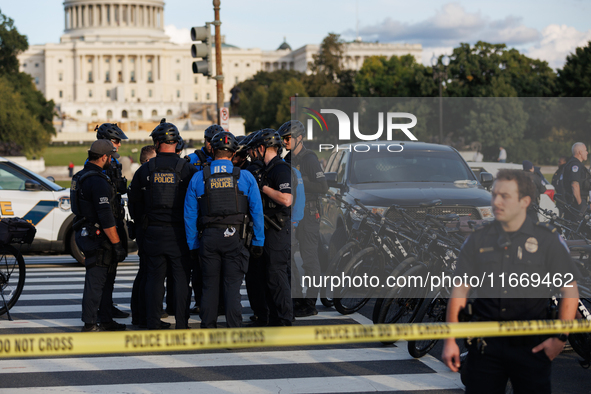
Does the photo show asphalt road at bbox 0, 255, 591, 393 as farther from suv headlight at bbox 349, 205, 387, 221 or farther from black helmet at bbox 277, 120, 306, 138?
black helmet at bbox 277, 120, 306, 138

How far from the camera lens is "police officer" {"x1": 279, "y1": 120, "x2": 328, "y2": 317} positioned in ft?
24.2

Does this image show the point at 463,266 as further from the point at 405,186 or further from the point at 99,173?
the point at 405,186

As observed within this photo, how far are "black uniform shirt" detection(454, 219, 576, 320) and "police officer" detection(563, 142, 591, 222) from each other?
484 centimetres

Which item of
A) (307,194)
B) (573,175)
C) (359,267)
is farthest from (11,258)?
(573,175)

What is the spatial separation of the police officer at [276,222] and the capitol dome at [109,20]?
438 ft

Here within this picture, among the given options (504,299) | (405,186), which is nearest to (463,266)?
(504,299)

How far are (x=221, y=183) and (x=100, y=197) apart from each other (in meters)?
1.18

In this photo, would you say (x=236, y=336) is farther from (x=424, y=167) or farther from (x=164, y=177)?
(x=424, y=167)

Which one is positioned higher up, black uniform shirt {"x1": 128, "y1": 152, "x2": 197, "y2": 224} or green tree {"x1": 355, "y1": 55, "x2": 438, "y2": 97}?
green tree {"x1": 355, "y1": 55, "x2": 438, "y2": 97}

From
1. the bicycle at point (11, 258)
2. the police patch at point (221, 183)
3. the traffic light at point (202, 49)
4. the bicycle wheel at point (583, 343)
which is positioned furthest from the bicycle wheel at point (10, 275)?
the traffic light at point (202, 49)

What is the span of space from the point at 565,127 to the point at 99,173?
427cm

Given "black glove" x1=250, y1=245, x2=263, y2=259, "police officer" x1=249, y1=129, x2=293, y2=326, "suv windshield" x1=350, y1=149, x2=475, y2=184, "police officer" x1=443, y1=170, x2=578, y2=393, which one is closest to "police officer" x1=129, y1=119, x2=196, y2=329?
"black glove" x1=250, y1=245, x2=263, y2=259

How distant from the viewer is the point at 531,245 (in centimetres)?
336

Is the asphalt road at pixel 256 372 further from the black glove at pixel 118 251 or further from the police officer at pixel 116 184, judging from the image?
the black glove at pixel 118 251
